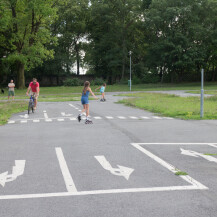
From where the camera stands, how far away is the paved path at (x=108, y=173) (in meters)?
4.46

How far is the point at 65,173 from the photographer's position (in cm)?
620

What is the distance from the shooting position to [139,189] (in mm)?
5211

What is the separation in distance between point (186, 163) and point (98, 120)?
8.10 metres

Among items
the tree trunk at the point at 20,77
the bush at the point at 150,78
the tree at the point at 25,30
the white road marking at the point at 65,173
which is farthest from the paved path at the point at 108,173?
the bush at the point at 150,78

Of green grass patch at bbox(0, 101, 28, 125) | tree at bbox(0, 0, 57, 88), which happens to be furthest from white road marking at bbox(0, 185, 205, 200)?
tree at bbox(0, 0, 57, 88)

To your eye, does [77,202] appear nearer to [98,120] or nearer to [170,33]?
[98,120]

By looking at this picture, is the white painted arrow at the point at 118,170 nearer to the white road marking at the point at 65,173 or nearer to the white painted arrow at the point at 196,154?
the white road marking at the point at 65,173

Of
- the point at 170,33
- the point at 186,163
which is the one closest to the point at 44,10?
the point at 170,33

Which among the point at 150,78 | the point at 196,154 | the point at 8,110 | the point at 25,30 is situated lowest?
the point at 8,110

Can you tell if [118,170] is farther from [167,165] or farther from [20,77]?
[20,77]

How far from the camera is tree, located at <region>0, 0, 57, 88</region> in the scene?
44.0 meters

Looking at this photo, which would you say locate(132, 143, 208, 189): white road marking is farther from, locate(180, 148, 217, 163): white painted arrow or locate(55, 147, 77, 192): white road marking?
locate(55, 147, 77, 192): white road marking

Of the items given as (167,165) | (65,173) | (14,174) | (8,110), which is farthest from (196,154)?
(8,110)

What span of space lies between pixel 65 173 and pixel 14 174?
881mm
